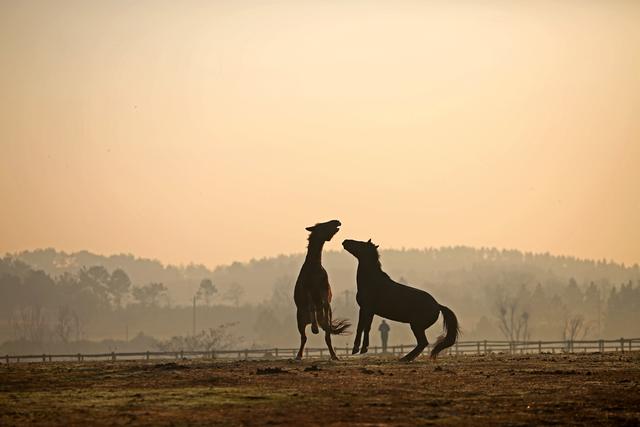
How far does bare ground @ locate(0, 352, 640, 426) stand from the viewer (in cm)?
2541

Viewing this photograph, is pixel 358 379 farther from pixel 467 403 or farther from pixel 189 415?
pixel 189 415

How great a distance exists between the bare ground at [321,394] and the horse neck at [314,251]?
122 inches

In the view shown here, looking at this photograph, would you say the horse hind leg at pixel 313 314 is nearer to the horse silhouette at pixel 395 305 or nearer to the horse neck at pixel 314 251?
the horse neck at pixel 314 251

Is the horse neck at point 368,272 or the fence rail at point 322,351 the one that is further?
the fence rail at point 322,351

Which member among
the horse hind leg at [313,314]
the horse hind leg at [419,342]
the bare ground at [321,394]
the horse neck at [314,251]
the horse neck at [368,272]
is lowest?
the bare ground at [321,394]

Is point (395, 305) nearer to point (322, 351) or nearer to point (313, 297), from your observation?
point (313, 297)

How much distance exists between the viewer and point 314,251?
3931 cm

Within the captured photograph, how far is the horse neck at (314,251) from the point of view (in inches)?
1544

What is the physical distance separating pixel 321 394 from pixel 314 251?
10775 millimetres

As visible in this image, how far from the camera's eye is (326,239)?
39.9 metres

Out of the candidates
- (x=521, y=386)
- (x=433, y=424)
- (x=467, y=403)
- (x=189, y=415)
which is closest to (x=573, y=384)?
(x=521, y=386)

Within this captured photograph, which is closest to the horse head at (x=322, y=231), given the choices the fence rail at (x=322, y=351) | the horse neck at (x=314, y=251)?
the horse neck at (x=314, y=251)

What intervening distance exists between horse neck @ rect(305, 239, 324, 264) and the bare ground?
10.2 ft

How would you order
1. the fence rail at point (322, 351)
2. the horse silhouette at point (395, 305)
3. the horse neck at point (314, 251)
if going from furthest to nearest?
the fence rail at point (322, 351)
the horse silhouette at point (395, 305)
the horse neck at point (314, 251)
